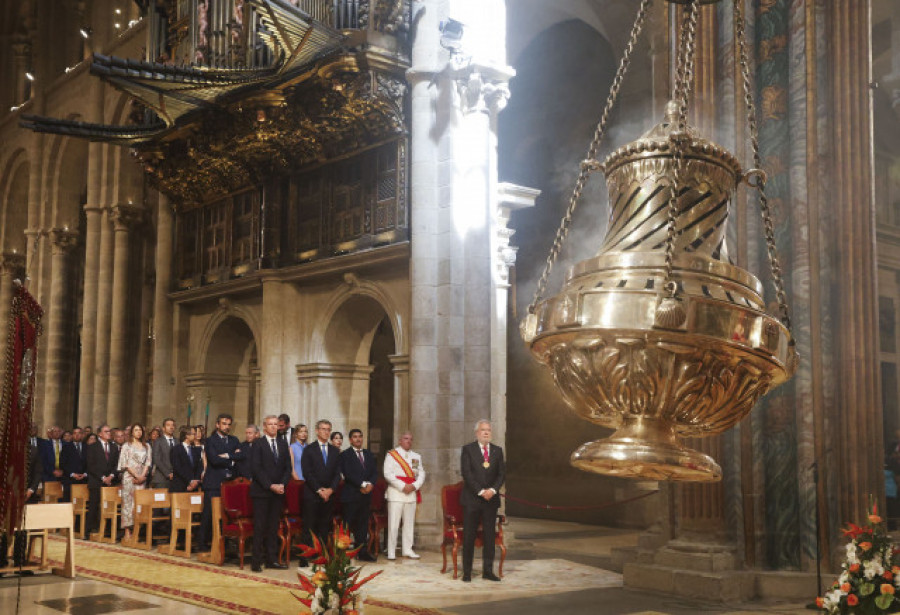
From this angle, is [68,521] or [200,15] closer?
[68,521]

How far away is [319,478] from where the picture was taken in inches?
433

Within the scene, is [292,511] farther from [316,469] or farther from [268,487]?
[268,487]

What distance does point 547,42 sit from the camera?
18.2 meters

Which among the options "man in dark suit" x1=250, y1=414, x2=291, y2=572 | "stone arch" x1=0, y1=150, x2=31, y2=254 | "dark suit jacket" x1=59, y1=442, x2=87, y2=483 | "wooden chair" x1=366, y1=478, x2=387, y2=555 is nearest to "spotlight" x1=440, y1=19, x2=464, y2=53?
"man in dark suit" x1=250, y1=414, x2=291, y2=572

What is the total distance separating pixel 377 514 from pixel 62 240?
16.5 meters

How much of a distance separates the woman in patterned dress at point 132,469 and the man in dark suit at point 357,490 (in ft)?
11.3

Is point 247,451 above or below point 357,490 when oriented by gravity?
above

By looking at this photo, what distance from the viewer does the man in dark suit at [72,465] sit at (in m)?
14.7

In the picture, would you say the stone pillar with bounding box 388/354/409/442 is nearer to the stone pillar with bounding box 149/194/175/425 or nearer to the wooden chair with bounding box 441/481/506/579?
the wooden chair with bounding box 441/481/506/579

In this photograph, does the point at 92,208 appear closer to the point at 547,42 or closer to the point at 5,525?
the point at 547,42

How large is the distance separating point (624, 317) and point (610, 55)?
16.0 m

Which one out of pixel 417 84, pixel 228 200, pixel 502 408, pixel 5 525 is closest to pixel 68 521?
pixel 5 525

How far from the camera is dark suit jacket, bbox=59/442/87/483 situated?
14711 millimetres

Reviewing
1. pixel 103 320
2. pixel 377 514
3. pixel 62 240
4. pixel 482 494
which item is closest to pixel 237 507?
pixel 377 514
